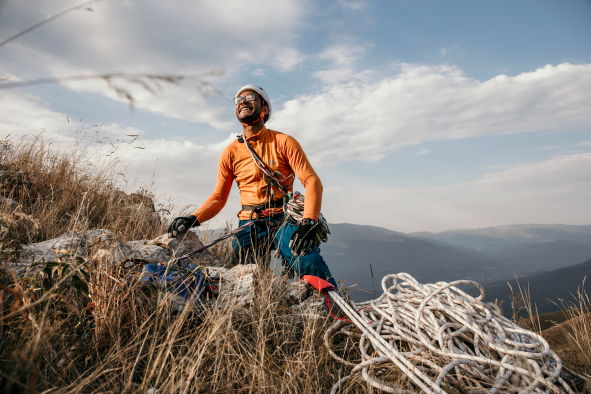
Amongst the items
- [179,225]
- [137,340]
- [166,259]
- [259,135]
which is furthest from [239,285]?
[259,135]

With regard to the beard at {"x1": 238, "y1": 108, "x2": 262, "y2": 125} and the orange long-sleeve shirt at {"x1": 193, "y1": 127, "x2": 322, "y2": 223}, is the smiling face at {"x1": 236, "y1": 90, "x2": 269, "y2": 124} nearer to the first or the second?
the beard at {"x1": 238, "y1": 108, "x2": 262, "y2": 125}

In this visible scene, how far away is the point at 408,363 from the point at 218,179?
3155 mm

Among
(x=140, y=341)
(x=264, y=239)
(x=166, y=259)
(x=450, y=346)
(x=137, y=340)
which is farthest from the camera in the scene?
(x=264, y=239)

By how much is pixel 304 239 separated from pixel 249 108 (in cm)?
183

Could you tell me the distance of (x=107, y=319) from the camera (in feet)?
6.13

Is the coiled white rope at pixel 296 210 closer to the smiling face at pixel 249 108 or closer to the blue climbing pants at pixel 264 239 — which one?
the blue climbing pants at pixel 264 239

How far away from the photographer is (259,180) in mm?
3918

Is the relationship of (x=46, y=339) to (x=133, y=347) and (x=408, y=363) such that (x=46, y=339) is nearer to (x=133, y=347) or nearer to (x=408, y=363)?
(x=133, y=347)

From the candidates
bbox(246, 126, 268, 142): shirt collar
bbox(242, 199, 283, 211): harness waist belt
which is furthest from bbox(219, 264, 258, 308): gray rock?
bbox(246, 126, 268, 142): shirt collar

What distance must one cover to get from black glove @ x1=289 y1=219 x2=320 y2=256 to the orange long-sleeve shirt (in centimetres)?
48

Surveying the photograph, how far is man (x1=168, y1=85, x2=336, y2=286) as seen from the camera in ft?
12.0

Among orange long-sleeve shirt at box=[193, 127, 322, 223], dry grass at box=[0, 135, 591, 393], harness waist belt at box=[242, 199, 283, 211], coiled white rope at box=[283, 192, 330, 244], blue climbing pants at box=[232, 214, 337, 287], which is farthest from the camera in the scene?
harness waist belt at box=[242, 199, 283, 211]

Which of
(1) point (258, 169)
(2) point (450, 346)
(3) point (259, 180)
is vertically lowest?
(2) point (450, 346)

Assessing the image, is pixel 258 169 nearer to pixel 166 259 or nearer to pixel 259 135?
pixel 259 135
